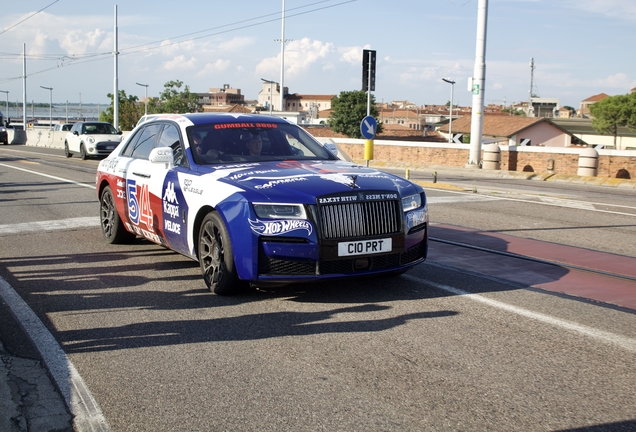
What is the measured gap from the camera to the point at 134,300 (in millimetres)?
6250

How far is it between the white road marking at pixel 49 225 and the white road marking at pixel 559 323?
20.3ft

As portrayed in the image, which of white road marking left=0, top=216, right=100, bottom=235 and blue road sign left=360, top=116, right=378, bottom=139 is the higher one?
blue road sign left=360, top=116, right=378, bottom=139

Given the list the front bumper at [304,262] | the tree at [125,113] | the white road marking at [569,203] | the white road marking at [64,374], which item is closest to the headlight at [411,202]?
the front bumper at [304,262]

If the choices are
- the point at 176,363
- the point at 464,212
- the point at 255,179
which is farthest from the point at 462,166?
the point at 176,363

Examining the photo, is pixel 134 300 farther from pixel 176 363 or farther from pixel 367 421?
pixel 367 421

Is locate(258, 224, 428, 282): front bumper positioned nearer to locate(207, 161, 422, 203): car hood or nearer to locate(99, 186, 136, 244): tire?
locate(207, 161, 422, 203): car hood

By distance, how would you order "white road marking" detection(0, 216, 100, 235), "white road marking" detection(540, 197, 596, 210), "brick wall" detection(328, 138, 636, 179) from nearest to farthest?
1. "white road marking" detection(0, 216, 100, 235)
2. "white road marking" detection(540, 197, 596, 210)
3. "brick wall" detection(328, 138, 636, 179)

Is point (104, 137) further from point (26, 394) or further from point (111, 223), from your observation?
point (26, 394)

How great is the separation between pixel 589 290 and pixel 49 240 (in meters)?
6.62

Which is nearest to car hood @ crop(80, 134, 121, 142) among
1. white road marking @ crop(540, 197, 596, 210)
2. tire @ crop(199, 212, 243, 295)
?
white road marking @ crop(540, 197, 596, 210)

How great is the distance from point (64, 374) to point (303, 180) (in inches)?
Result: 102

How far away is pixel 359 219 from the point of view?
5.98 m

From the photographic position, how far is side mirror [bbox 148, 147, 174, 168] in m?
6.95

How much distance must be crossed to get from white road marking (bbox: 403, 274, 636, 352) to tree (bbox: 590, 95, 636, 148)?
82.1 meters
